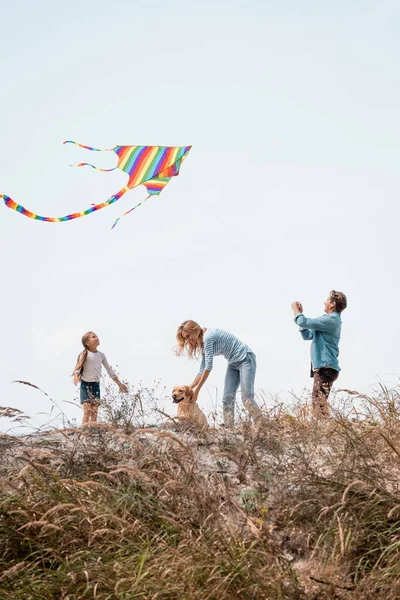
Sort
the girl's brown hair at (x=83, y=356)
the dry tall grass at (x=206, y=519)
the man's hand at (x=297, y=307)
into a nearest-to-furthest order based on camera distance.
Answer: the dry tall grass at (x=206, y=519)
the man's hand at (x=297, y=307)
the girl's brown hair at (x=83, y=356)

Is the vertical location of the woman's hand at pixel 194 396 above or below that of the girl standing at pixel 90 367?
below

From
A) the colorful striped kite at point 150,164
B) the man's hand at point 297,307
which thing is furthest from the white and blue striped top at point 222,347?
the colorful striped kite at point 150,164

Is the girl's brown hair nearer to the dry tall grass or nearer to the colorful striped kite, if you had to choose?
the colorful striped kite

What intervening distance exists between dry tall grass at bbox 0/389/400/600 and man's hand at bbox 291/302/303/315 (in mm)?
3178

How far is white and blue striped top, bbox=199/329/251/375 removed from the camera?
33.4ft

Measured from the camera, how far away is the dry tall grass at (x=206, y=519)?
445 cm

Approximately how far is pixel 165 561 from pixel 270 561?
1.95 feet

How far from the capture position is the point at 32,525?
196 inches

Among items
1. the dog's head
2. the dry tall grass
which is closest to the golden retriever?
the dog's head

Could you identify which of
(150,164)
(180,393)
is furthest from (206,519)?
(150,164)

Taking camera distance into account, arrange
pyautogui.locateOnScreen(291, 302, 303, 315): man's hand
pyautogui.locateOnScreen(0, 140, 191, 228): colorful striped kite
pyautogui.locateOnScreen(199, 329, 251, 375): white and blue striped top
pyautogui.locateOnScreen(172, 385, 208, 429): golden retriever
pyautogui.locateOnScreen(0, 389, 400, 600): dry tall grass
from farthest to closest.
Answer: pyautogui.locateOnScreen(0, 140, 191, 228): colorful striped kite
pyautogui.locateOnScreen(199, 329, 251, 375): white and blue striped top
pyautogui.locateOnScreen(291, 302, 303, 315): man's hand
pyautogui.locateOnScreen(172, 385, 208, 429): golden retriever
pyautogui.locateOnScreen(0, 389, 400, 600): dry tall grass

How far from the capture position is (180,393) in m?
8.81

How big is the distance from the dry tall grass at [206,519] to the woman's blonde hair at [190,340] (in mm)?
3297

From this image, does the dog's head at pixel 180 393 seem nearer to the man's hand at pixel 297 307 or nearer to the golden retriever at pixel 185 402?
the golden retriever at pixel 185 402
